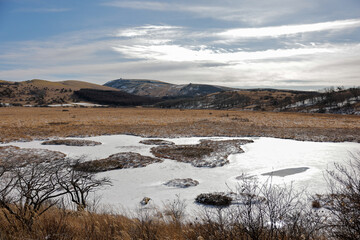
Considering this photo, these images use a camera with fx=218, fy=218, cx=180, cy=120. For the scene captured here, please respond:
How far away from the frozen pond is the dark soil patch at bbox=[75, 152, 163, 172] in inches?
28.1

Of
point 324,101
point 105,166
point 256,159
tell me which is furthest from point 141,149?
point 324,101

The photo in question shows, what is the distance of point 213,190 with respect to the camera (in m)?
11.1

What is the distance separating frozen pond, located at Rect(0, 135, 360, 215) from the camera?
10523 mm

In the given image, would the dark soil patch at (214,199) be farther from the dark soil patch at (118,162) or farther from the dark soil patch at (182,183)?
the dark soil patch at (118,162)

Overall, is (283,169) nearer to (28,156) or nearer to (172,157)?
(172,157)

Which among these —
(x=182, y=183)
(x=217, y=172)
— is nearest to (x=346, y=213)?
(x=182, y=183)

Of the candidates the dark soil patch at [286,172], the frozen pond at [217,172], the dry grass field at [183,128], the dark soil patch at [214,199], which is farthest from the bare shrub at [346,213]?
the dry grass field at [183,128]

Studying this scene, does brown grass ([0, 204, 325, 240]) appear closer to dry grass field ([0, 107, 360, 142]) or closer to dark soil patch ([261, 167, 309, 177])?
dark soil patch ([261, 167, 309, 177])

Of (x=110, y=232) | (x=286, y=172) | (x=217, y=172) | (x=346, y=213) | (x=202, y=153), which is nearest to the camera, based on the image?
(x=110, y=232)

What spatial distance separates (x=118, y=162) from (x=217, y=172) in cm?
723

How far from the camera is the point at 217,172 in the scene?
46.4ft

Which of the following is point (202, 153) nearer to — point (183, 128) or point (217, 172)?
point (217, 172)

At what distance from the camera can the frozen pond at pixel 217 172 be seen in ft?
34.5

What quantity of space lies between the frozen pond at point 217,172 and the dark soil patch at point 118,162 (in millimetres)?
713
